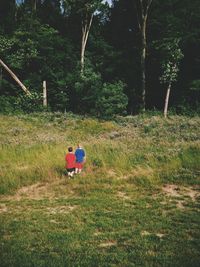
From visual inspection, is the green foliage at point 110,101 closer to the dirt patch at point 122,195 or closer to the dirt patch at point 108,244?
the dirt patch at point 122,195

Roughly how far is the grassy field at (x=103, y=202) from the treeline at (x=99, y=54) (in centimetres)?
1234

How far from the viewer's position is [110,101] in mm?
32969

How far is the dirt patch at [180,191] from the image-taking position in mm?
12492

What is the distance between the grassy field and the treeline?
40.5 feet

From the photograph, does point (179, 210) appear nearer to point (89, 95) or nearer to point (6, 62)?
point (89, 95)

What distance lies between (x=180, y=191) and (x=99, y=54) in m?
28.7

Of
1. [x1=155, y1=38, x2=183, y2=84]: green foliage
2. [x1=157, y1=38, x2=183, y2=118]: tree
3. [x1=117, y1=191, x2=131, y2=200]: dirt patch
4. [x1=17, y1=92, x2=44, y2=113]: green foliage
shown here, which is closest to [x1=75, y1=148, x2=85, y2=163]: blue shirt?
[x1=117, y1=191, x2=131, y2=200]: dirt patch

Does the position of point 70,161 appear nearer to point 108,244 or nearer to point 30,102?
point 108,244

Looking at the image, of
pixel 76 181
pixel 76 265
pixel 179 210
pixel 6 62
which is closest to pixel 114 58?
pixel 6 62

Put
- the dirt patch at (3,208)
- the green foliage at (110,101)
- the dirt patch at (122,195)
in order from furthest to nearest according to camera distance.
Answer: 1. the green foliage at (110,101)
2. the dirt patch at (122,195)
3. the dirt patch at (3,208)

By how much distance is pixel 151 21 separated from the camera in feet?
124

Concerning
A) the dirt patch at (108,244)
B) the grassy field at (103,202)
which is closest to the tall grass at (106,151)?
the grassy field at (103,202)

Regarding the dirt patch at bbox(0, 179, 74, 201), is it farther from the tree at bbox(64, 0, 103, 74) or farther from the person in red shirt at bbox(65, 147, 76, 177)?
the tree at bbox(64, 0, 103, 74)

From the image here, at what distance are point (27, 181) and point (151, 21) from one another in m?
28.9
